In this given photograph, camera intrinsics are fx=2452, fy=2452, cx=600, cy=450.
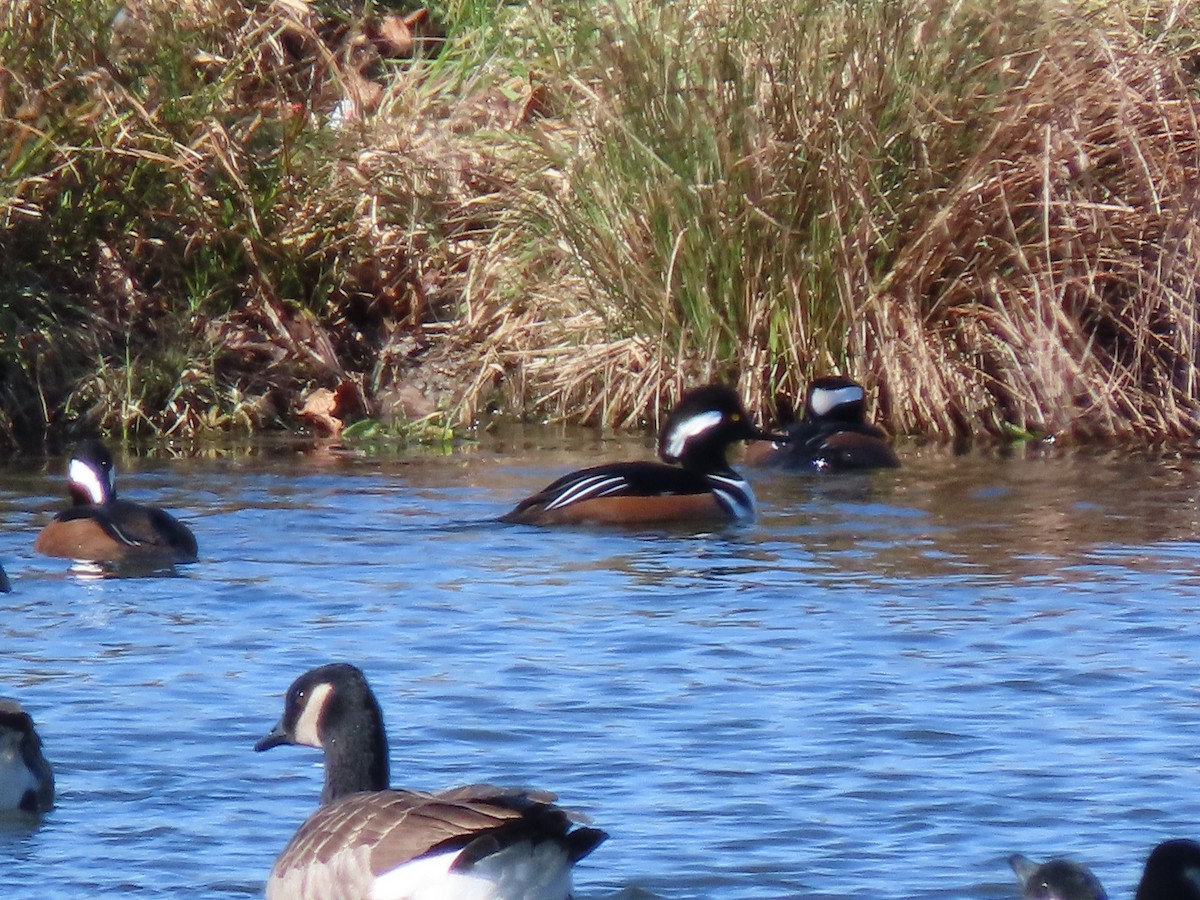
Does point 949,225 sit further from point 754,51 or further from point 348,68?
point 348,68

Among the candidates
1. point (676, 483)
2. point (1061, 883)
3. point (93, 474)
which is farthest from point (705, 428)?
point (1061, 883)

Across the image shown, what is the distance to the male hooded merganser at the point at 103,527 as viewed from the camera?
10367mm

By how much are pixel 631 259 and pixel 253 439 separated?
249cm

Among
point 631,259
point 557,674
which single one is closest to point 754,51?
point 631,259

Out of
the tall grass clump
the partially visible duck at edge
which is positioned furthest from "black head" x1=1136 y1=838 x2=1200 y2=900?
the tall grass clump

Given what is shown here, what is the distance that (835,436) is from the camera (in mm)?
12961

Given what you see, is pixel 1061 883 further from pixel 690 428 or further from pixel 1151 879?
pixel 690 428

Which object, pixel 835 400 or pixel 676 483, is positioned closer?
pixel 676 483

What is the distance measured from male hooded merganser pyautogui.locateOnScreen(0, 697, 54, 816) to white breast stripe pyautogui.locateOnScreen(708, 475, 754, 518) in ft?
19.0

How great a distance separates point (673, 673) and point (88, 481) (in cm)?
380

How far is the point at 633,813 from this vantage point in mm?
6539

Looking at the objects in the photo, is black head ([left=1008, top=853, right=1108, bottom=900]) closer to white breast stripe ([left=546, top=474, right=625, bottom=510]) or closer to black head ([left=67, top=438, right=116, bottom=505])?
white breast stripe ([left=546, top=474, right=625, bottom=510])

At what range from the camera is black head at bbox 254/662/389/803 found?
20.1ft

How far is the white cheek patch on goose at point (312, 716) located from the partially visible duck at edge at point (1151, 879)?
1951 millimetres
